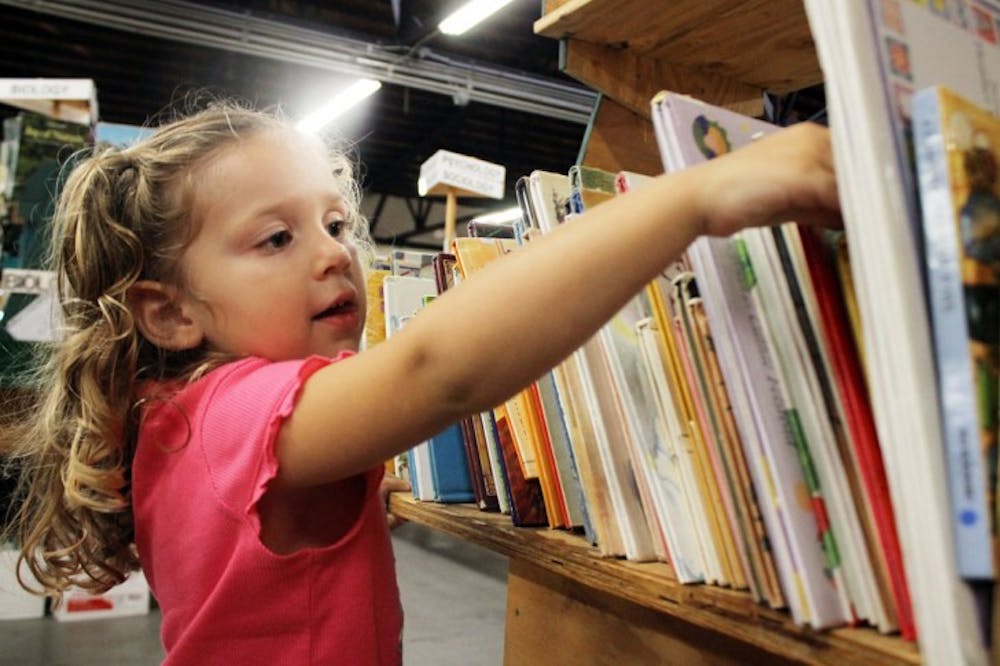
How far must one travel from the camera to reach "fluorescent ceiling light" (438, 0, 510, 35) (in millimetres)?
4703

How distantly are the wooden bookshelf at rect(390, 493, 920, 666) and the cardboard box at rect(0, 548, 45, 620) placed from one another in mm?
2655

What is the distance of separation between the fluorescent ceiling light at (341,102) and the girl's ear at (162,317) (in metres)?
5.50

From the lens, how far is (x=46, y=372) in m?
1.17

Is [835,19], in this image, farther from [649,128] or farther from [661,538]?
[649,128]

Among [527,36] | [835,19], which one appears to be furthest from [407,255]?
[527,36]

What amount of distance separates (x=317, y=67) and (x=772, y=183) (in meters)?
6.05

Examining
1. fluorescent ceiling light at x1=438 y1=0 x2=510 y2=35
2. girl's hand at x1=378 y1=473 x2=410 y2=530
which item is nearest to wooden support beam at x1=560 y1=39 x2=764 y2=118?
girl's hand at x1=378 y1=473 x2=410 y2=530

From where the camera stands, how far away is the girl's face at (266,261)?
865mm

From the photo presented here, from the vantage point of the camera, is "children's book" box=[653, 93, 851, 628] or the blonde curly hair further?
the blonde curly hair

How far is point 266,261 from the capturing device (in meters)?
0.86

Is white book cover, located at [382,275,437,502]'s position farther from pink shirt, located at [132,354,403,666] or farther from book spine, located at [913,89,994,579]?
book spine, located at [913,89,994,579]

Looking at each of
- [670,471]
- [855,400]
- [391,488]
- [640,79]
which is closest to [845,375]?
[855,400]

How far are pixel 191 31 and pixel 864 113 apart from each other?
5.74 metres

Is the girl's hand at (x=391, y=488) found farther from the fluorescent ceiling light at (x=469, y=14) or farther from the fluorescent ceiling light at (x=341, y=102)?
the fluorescent ceiling light at (x=341, y=102)
